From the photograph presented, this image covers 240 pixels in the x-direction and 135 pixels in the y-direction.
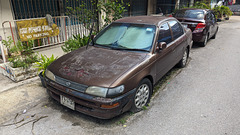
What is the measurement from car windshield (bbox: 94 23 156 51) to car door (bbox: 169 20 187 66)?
3.04 ft

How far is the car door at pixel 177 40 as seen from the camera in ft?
15.8

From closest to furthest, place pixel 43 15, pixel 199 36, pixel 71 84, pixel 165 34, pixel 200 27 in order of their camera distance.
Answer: pixel 71 84, pixel 165 34, pixel 43 15, pixel 200 27, pixel 199 36

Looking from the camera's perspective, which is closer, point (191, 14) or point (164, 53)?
point (164, 53)

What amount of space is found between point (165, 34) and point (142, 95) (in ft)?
5.43

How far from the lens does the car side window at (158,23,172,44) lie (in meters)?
4.19

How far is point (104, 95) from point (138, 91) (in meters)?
0.81

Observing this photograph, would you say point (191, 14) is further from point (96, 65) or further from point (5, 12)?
point (5, 12)

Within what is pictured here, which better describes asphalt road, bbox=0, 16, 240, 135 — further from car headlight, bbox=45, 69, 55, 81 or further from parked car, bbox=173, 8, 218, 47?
parked car, bbox=173, 8, 218, 47

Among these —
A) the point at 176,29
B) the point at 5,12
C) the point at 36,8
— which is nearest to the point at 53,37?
the point at 36,8

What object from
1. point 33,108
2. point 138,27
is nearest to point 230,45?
point 138,27

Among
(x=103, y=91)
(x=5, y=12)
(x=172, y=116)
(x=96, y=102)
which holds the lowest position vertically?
(x=172, y=116)

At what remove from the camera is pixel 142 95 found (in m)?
3.59

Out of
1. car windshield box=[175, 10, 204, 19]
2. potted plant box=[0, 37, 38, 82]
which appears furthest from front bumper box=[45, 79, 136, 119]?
car windshield box=[175, 10, 204, 19]

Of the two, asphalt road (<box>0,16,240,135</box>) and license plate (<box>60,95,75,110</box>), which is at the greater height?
license plate (<box>60,95,75,110</box>)
